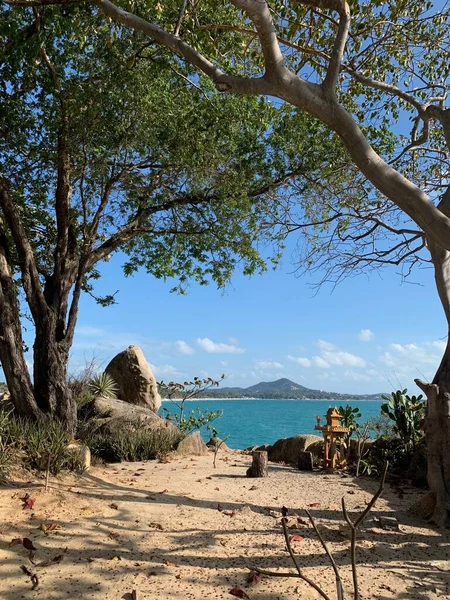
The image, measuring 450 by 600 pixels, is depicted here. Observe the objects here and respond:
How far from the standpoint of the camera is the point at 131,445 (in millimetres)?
9742

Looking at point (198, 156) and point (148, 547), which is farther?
point (198, 156)

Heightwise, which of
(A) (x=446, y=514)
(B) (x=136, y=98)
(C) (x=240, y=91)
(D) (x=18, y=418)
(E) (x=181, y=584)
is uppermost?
(B) (x=136, y=98)

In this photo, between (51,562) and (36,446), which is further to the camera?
(36,446)

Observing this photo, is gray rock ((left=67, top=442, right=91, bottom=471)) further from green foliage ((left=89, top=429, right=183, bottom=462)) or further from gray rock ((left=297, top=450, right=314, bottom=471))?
gray rock ((left=297, top=450, right=314, bottom=471))

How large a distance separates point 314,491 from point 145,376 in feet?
32.5

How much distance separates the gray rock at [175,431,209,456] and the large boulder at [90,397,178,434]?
50cm

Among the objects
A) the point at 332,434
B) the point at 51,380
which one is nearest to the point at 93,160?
the point at 51,380

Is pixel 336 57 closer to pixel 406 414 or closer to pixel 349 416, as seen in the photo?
pixel 406 414

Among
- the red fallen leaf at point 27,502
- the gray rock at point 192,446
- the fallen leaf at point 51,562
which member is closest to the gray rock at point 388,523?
the fallen leaf at point 51,562

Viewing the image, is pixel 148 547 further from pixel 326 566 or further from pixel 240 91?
pixel 240 91

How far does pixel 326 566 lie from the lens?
4.53 metres

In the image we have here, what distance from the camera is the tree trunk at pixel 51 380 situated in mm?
8922

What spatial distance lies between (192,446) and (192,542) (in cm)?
607

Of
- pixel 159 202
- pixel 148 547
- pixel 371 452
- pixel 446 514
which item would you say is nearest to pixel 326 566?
pixel 148 547
